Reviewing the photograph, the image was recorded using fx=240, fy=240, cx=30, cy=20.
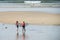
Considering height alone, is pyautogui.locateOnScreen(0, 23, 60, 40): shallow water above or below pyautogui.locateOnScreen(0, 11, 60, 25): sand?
above

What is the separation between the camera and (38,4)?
24859 millimetres

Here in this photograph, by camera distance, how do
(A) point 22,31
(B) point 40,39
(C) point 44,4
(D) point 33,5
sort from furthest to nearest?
(D) point 33,5 → (C) point 44,4 → (A) point 22,31 → (B) point 40,39

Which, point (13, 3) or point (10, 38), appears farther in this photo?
point (13, 3)

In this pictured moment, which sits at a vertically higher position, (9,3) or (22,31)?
(22,31)

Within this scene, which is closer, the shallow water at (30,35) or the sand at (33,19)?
the shallow water at (30,35)

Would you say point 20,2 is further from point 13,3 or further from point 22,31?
point 22,31

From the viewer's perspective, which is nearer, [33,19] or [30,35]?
[30,35]

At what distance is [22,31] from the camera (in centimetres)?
759

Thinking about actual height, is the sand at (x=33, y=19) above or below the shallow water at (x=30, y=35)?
below

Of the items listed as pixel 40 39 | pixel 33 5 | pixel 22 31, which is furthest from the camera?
pixel 33 5

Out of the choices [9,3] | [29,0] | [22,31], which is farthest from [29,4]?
[22,31]

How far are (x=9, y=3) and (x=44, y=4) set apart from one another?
445cm

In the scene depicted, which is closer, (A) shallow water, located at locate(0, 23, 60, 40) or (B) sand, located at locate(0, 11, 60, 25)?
(A) shallow water, located at locate(0, 23, 60, 40)

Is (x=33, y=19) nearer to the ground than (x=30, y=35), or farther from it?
nearer to the ground
